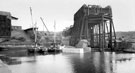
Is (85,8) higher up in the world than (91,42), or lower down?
higher up

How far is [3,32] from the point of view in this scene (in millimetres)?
62656

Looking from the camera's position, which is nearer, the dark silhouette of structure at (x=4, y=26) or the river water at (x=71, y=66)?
the river water at (x=71, y=66)

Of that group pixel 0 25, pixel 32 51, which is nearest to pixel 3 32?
pixel 0 25

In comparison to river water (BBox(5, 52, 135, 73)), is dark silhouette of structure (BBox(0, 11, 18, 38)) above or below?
above

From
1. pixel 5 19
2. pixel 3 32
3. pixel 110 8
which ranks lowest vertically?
pixel 3 32

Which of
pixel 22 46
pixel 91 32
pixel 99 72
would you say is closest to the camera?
pixel 99 72

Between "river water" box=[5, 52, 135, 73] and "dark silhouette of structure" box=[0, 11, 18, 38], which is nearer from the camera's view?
"river water" box=[5, 52, 135, 73]

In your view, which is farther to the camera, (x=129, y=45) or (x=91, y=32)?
(x=91, y=32)

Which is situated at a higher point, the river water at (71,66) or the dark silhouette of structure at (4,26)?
the dark silhouette of structure at (4,26)

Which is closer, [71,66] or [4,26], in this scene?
[71,66]

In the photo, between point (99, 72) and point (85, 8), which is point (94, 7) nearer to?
point (85, 8)

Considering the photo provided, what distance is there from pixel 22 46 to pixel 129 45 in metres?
61.9

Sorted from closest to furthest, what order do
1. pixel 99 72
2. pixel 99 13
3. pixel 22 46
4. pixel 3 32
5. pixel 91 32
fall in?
Result: pixel 99 72 < pixel 3 32 < pixel 99 13 < pixel 22 46 < pixel 91 32

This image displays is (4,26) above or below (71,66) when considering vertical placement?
above
